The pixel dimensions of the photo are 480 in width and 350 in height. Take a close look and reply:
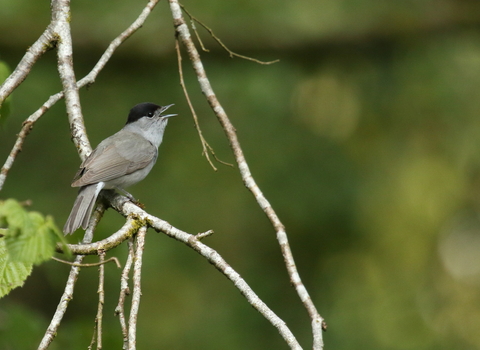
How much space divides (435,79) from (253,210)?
317cm

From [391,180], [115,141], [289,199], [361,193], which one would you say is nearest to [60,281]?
[115,141]

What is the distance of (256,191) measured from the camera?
3336 millimetres

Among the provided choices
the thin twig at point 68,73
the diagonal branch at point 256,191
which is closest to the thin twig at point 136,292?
the diagonal branch at point 256,191

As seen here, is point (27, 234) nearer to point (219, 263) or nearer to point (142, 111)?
point (219, 263)

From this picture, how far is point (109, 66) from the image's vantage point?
801 centimetres

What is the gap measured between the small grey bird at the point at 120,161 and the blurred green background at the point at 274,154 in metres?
1.46

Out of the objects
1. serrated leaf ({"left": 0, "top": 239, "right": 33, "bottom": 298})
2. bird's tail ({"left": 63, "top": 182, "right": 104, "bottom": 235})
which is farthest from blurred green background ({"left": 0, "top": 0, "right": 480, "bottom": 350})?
serrated leaf ({"left": 0, "top": 239, "right": 33, "bottom": 298})

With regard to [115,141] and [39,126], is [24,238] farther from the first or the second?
[39,126]

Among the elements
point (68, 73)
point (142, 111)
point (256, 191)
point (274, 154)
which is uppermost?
point (274, 154)

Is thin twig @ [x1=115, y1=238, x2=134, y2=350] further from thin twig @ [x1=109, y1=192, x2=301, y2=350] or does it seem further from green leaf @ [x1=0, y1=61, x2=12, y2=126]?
green leaf @ [x1=0, y1=61, x2=12, y2=126]

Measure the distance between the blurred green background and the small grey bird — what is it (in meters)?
1.46

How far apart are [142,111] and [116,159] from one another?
1074mm

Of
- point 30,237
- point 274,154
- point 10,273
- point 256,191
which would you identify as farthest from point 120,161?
point 30,237

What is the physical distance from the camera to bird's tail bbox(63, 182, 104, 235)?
3967 millimetres
